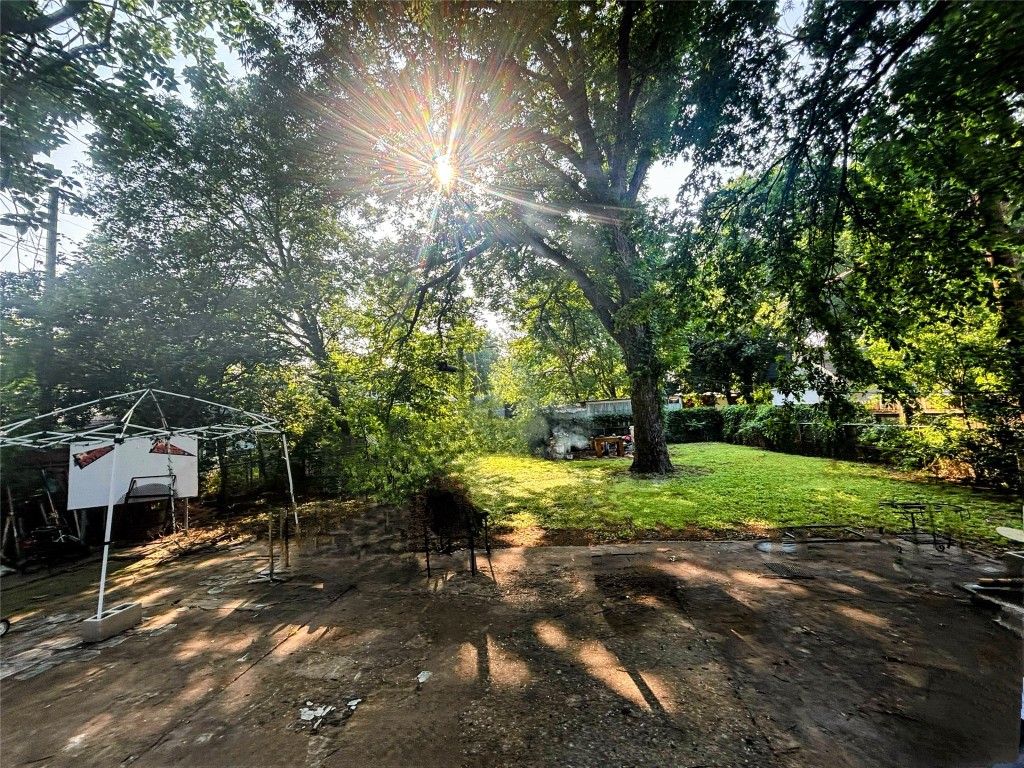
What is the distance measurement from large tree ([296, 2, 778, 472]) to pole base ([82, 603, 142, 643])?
731 centimetres

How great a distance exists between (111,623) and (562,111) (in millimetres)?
12091

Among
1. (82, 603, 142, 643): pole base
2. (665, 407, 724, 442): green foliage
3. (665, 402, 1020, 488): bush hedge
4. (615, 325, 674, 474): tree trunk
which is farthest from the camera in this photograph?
(665, 407, 724, 442): green foliage

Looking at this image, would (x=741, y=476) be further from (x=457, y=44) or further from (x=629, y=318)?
(x=457, y=44)

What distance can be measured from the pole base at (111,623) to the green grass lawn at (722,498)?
5305 mm

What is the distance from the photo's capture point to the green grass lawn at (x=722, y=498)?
22.5 feet

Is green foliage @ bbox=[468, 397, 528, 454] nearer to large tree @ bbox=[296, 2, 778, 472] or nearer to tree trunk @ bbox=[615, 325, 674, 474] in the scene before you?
tree trunk @ bbox=[615, 325, 674, 474]

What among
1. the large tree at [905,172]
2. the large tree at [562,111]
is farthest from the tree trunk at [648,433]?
the large tree at [905,172]

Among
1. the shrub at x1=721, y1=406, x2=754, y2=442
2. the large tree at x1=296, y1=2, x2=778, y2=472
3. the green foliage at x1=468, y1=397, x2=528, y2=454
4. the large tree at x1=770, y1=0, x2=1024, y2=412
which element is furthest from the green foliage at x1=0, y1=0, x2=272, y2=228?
the shrub at x1=721, y1=406, x2=754, y2=442

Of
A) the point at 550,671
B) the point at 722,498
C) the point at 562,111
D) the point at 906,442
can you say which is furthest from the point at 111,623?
the point at 906,442

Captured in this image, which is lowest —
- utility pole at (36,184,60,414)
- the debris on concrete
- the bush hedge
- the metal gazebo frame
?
the debris on concrete

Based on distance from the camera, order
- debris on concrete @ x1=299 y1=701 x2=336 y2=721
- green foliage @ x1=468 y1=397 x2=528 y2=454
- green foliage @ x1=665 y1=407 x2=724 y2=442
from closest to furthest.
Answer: debris on concrete @ x1=299 y1=701 x2=336 y2=721, green foliage @ x1=468 y1=397 x2=528 y2=454, green foliage @ x1=665 y1=407 x2=724 y2=442

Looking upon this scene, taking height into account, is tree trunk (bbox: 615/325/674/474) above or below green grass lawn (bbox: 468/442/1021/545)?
above

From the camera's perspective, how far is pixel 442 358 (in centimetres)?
965

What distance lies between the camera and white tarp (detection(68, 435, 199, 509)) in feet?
26.0
